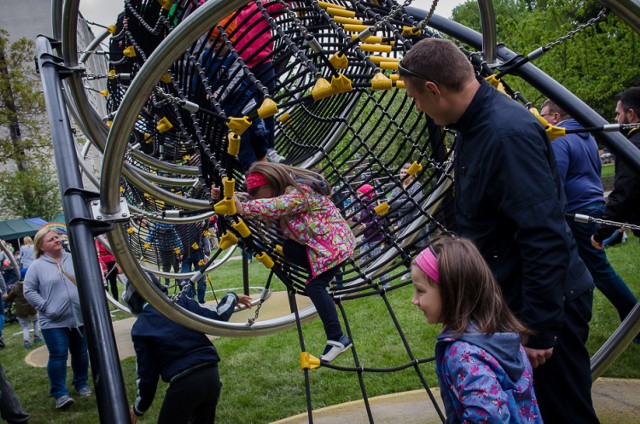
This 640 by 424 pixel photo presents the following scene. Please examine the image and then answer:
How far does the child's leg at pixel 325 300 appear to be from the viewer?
9.57ft

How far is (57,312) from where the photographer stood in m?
4.95

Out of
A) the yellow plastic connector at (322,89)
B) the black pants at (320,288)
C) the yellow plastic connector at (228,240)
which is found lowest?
the black pants at (320,288)

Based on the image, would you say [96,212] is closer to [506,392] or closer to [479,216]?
[479,216]

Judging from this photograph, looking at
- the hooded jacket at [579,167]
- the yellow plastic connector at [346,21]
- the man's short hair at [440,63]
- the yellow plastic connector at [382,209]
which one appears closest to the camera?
the man's short hair at [440,63]

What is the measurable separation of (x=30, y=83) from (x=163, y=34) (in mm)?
18270

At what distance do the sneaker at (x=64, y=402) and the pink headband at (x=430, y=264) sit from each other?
4.18 meters

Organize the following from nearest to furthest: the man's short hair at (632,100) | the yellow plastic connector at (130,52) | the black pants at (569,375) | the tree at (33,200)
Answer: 1. the black pants at (569,375)
2. the yellow plastic connector at (130,52)
3. the man's short hair at (632,100)
4. the tree at (33,200)

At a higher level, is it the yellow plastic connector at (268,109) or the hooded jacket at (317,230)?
the yellow plastic connector at (268,109)

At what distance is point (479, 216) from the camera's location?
178 cm

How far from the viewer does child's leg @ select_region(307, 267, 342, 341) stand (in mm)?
2918

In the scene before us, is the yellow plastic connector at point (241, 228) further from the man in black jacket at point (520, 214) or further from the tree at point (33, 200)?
the tree at point (33, 200)

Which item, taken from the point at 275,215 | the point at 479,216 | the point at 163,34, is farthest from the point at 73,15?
the point at 479,216

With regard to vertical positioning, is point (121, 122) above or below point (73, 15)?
below

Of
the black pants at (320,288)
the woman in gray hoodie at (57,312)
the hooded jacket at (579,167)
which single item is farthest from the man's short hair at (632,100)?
the woman in gray hoodie at (57,312)
